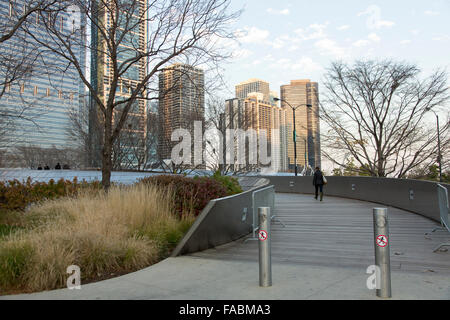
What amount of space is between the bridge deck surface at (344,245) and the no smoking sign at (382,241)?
5.49 feet

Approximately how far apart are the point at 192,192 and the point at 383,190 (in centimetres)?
1107

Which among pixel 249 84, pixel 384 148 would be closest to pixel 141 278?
pixel 384 148

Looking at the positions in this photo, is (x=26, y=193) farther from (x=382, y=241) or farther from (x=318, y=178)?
(x=318, y=178)

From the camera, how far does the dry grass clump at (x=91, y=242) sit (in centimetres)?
503

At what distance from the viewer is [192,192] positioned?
369 inches

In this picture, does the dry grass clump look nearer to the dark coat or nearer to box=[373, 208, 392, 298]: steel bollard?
box=[373, 208, 392, 298]: steel bollard

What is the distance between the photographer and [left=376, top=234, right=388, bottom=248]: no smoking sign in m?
4.17

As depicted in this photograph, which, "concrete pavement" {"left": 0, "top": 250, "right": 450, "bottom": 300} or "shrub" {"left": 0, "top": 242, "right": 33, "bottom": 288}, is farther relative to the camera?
"shrub" {"left": 0, "top": 242, "right": 33, "bottom": 288}

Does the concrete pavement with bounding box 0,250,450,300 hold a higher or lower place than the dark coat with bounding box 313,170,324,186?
lower

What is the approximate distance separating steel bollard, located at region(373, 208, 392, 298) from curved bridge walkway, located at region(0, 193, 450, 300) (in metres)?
0.14

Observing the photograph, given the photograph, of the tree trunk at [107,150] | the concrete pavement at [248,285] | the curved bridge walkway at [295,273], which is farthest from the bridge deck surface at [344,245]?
the tree trunk at [107,150]

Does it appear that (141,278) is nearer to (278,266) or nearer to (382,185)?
(278,266)

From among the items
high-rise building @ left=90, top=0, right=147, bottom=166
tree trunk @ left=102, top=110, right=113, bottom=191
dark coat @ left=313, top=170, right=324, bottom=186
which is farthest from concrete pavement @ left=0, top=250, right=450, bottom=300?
dark coat @ left=313, top=170, right=324, bottom=186

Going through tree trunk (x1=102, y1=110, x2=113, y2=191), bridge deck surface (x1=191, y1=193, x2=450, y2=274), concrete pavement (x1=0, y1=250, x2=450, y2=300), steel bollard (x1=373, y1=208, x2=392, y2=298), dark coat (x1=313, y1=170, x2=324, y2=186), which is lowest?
bridge deck surface (x1=191, y1=193, x2=450, y2=274)
